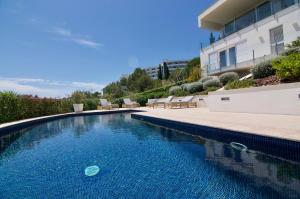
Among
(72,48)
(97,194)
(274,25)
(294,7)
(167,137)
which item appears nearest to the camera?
(97,194)

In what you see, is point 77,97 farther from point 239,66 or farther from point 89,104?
point 239,66

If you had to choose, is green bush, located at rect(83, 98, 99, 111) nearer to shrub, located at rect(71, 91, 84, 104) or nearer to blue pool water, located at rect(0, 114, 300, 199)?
shrub, located at rect(71, 91, 84, 104)

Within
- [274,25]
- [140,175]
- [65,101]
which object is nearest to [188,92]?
[274,25]

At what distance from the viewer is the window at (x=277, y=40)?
51.7 ft

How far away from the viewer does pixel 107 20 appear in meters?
19.6

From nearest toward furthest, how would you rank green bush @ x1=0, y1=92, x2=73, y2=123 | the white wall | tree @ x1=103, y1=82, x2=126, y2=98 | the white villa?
1. the white wall
2. green bush @ x1=0, y1=92, x2=73, y2=123
3. the white villa
4. tree @ x1=103, y1=82, x2=126, y2=98

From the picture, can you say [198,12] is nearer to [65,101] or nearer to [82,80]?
[65,101]

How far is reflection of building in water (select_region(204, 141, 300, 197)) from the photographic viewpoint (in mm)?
3135

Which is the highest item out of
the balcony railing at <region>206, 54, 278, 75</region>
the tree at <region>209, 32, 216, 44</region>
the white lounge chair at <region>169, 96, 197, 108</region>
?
the tree at <region>209, 32, 216, 44</region>

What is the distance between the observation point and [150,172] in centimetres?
401

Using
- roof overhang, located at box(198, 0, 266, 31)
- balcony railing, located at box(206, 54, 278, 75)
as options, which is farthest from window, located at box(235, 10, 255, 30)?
balcony railing, located at box(206, 54, 278, 75)

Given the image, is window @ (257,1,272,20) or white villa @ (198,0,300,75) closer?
white villa @ (198,0,300,75)

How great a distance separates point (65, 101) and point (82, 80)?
21.5 meters

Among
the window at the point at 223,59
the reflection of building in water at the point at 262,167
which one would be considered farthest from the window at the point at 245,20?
the reflection of building in water at the point at 262,167
